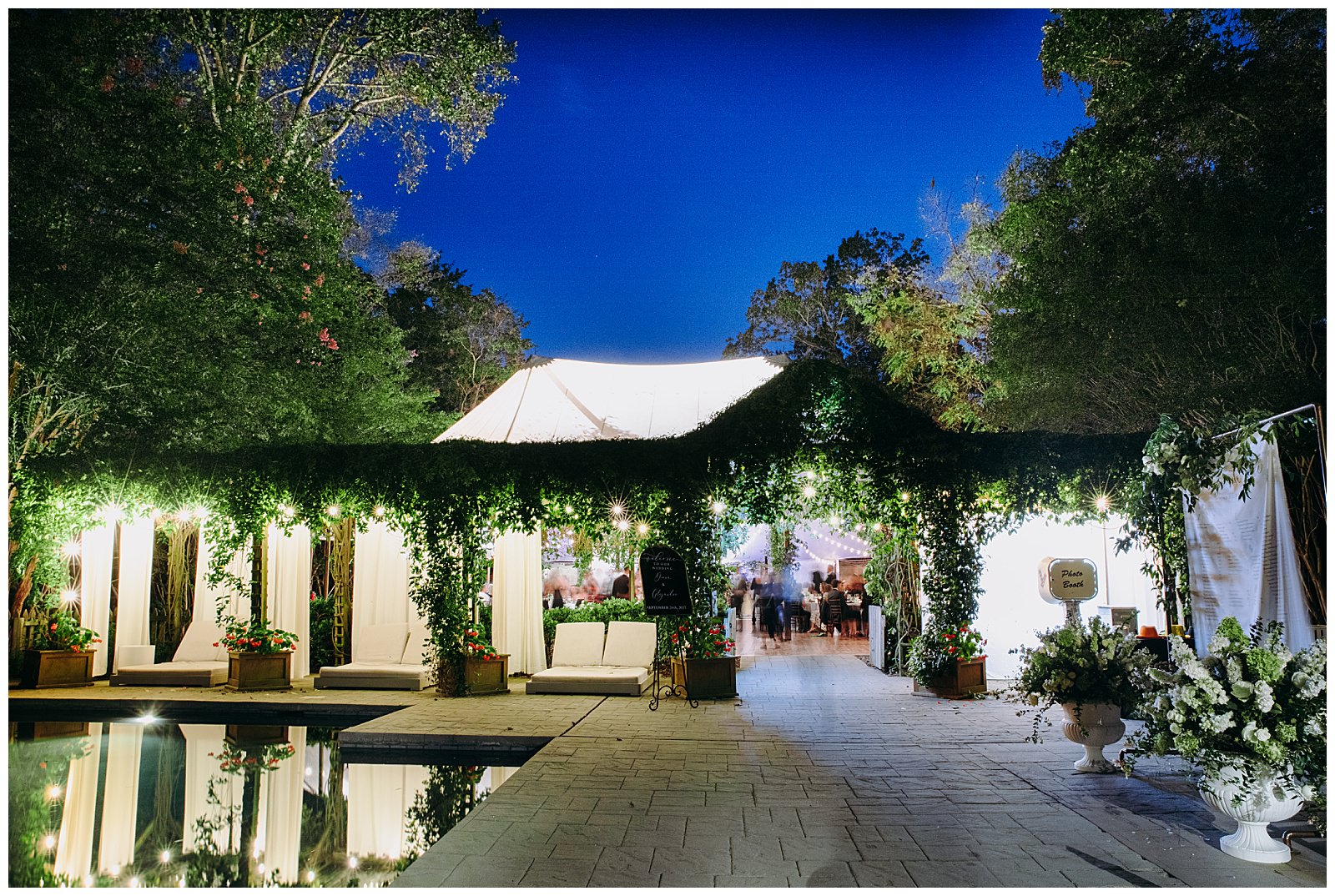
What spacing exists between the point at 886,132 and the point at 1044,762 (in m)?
34.0

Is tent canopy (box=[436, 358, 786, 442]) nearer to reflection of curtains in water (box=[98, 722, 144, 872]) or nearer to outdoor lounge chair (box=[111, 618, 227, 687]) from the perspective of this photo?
outdoor lounge chair (box=[111, 618, 227, 687])

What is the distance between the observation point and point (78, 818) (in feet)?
16.7

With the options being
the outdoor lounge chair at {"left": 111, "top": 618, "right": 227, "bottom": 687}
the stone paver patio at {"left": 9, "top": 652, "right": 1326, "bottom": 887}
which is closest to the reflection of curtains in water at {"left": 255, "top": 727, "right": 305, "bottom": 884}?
the stone paver patio at {"left": 9, "top": 652, "right": 1326, "bottom": 887}

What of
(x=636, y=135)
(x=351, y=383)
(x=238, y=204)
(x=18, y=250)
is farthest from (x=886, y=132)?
(x=18, y=250)

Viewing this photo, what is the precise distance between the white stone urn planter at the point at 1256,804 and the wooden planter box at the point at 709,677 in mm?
5675

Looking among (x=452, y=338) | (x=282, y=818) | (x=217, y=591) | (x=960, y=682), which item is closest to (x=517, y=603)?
(x=217, y=591)

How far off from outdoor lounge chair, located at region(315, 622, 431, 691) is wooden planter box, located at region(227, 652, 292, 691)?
41cm

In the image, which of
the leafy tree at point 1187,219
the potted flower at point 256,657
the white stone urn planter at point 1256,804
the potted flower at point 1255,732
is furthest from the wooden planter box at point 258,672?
the leafy tree at point 1187,219

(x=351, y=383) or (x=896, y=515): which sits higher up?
(x=351, y=383)

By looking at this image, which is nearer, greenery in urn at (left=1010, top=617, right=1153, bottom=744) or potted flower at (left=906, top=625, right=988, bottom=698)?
greenery in urn at (left=1010, top=617, right=1153, bottom=744)

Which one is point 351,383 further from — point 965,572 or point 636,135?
point 636,135

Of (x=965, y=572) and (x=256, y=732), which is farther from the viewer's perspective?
(x=965, y=572)

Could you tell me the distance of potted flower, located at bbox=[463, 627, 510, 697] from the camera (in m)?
9.74

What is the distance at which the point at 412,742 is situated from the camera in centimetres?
711
